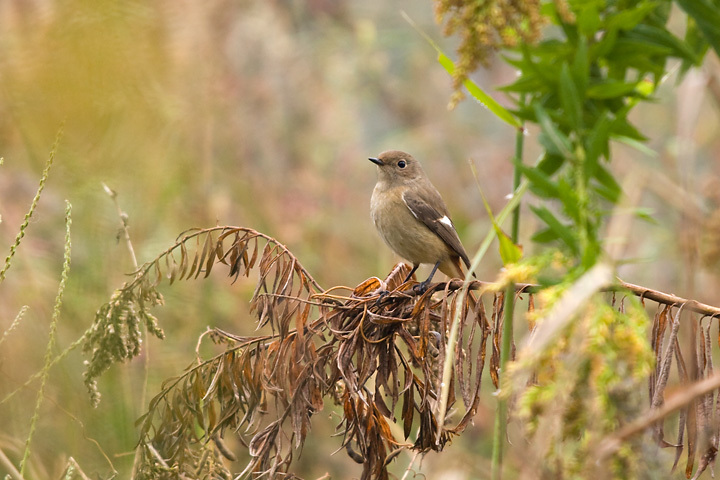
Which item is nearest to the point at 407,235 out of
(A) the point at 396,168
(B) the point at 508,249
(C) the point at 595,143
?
(A) the point at 396,168

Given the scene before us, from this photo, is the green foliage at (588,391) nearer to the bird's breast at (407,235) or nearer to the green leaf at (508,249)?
the green leaf at (508,249)

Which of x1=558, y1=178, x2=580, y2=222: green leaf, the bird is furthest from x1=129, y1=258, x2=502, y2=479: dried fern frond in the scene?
the bird

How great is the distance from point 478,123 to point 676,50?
6.48 m

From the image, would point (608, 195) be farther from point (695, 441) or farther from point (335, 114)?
point (335, 114)

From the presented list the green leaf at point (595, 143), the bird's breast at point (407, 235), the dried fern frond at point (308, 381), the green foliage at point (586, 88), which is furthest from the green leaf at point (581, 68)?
the bird's breast at point (407, 235)

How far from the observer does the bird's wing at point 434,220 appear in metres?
4.65

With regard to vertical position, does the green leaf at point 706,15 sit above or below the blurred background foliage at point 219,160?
below

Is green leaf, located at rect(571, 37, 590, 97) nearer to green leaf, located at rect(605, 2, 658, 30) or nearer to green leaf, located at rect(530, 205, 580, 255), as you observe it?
green leaf, located at rect(605, 2, 658, 30)

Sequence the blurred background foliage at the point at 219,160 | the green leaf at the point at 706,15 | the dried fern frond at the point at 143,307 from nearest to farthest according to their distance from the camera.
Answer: the green leaf at the point at 706,15, the dried fern frond at the point at 143,307, the blurred background foliage at the point at 219,160

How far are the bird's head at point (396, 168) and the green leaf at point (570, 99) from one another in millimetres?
3683

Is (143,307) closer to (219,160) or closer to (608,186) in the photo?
(608,186)

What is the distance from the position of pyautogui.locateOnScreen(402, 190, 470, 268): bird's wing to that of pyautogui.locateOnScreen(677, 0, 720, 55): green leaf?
311cm

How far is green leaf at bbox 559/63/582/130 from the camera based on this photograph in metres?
1.37

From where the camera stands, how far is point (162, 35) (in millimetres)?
3230
